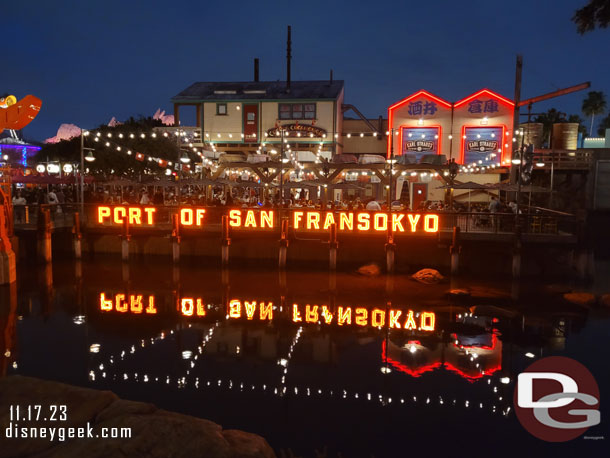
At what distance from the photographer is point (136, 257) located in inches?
1072

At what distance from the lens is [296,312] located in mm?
18922

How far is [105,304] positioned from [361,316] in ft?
35.7

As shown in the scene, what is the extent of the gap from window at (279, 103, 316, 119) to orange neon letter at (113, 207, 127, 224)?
2138 centimetres

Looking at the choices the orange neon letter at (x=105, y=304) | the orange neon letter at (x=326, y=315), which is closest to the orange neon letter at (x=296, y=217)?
the orange neon letter at (x=326, y=315)

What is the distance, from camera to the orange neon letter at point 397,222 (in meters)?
23.1

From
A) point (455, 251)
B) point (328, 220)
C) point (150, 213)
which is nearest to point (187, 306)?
point (150, 213)

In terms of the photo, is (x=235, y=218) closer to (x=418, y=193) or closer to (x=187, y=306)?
(x=187, y=306)

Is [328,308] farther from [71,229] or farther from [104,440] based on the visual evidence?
[71,229]

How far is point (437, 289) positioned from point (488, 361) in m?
7.85

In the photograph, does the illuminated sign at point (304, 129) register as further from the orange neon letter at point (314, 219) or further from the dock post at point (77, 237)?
the dock post at point (77, 237)

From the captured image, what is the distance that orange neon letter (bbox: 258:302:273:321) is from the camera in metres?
18.4

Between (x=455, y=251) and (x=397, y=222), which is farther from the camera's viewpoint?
(x=397, y=222)

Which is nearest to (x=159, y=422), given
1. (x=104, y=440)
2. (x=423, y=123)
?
(x=104, y=440)

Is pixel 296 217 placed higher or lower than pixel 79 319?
higher
